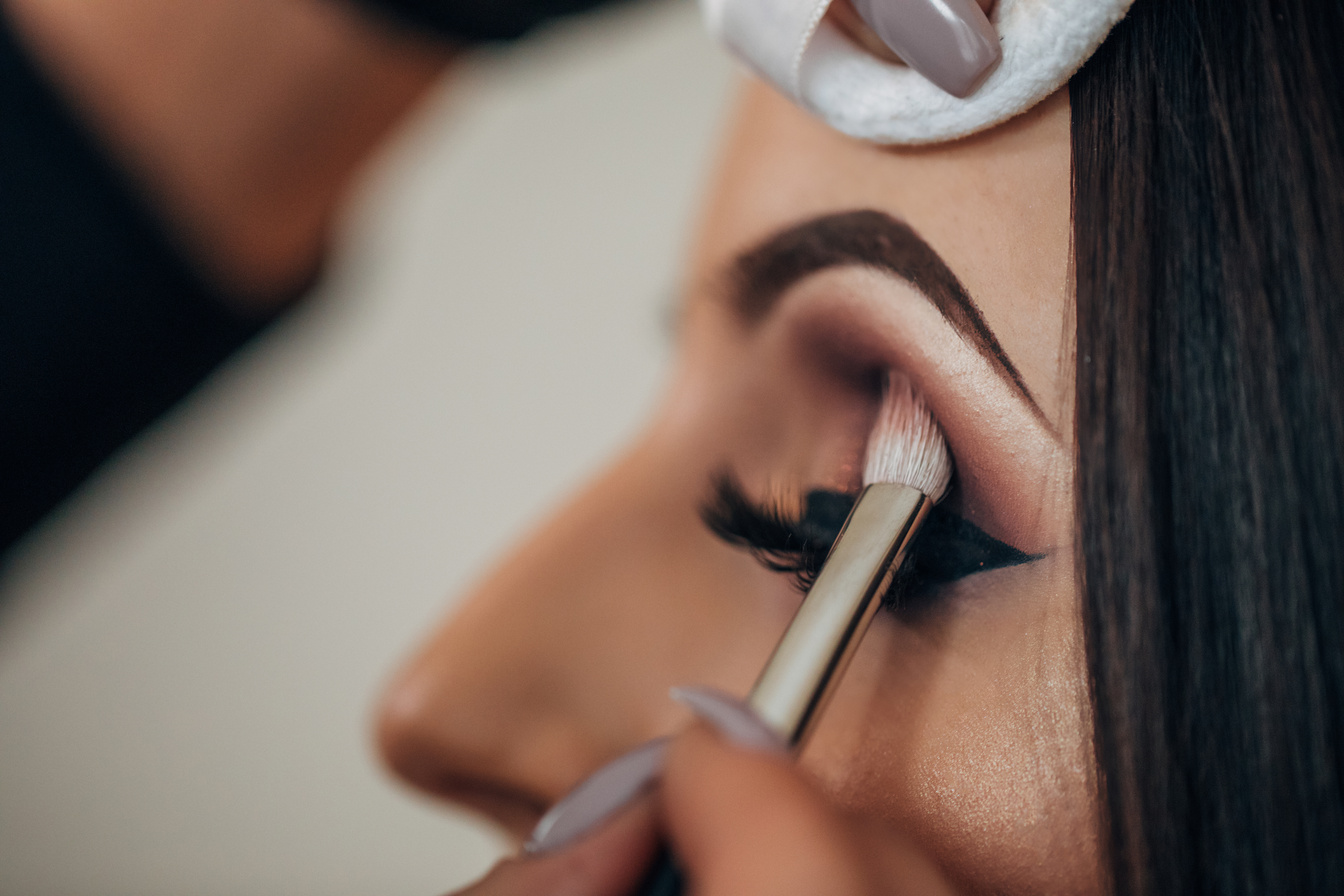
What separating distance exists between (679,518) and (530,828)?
0.56 ft

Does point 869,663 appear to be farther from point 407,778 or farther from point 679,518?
point 407,778

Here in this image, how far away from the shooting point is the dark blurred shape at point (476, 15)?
1.90ft

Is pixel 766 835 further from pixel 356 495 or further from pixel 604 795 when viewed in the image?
pixel 356 495

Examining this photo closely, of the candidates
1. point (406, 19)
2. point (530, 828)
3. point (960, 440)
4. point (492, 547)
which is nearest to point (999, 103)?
point (960, 440)

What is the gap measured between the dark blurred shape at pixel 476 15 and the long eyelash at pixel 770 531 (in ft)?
1.40

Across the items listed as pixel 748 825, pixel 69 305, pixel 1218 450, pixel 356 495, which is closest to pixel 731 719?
pixel 748 825

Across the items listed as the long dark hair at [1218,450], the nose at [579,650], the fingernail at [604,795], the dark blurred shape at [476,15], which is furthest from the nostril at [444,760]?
the dark blurred shape at [476,15]

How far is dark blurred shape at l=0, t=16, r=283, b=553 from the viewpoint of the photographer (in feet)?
1.68

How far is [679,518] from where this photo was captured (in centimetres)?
38

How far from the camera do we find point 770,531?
34cm

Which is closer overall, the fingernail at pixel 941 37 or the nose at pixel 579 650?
the fingernail at pixel 941 37

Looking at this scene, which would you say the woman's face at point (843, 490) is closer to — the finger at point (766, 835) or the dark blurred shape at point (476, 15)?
the finger at point (766, 835)

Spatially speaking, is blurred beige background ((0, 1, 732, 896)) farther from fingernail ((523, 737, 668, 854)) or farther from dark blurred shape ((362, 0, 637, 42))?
fingernail ((523, 737, 668, 854))

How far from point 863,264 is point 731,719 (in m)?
0.16
